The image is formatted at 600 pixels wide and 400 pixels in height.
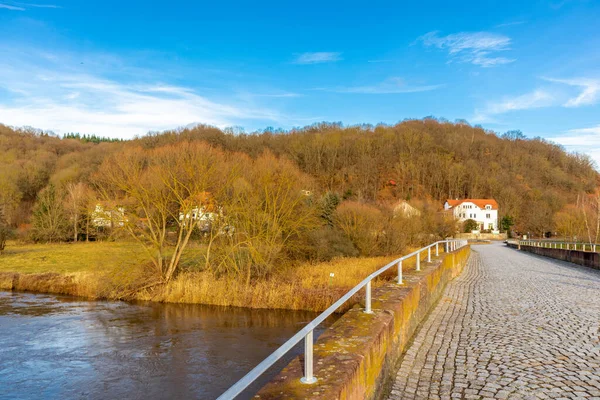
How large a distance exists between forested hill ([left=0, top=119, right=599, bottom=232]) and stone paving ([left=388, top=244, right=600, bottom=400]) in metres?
60.0

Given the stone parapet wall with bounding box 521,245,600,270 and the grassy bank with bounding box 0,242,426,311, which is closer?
the grassy bank with bounding box 0,242,426,311

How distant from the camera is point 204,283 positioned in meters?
20.9

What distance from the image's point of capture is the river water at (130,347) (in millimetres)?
10165

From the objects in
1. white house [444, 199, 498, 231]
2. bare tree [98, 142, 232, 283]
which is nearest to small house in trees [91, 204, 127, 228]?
bare tree [98, 142, 232, 283]

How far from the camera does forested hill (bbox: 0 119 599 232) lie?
7606cm

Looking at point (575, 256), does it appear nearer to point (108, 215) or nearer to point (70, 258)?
point (108, 215)

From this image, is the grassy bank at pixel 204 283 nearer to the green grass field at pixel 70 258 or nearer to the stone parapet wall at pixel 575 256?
the green grass field at pixel 70 258

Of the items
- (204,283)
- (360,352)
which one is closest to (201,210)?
(204,283)

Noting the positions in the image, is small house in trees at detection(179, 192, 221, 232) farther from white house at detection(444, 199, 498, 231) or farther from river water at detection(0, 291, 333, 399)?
white house at detection(444, 199, 498, 231)

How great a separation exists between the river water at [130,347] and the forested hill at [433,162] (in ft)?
169

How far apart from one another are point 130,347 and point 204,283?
7.61 meters

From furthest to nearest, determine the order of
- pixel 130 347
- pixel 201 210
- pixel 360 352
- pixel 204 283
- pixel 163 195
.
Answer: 1. pixel 201 210
2. pixel 163 195
3. pixel 204 283
4. pixel 130 347
5. pixel 360 352

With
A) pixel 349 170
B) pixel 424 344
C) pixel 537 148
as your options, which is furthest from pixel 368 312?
pixel 537 148

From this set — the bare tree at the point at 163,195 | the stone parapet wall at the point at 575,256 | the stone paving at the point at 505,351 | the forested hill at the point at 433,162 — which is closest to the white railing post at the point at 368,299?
the stone paving at the point at 505,351
